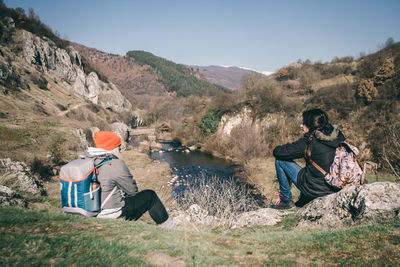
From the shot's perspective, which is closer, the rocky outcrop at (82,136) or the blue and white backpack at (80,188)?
the blue and white backpack at (80,188)

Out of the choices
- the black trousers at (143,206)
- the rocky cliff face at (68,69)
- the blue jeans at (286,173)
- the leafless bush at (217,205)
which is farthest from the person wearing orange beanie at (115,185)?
the rocky cliff face at (68,69)

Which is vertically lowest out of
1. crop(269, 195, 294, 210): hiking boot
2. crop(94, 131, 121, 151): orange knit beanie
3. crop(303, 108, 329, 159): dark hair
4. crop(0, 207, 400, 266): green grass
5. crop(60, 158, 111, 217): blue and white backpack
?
crop(269, 195, 294, 210): hiking boot

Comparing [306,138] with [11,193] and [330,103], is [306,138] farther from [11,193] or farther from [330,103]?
[330,103]

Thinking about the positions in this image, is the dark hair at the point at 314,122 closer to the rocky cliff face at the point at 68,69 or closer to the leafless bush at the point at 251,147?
the leafless bush at the point at 251,147

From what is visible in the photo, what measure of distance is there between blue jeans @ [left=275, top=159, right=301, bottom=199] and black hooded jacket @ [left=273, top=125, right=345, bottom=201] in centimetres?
12

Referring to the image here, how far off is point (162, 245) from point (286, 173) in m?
2.91

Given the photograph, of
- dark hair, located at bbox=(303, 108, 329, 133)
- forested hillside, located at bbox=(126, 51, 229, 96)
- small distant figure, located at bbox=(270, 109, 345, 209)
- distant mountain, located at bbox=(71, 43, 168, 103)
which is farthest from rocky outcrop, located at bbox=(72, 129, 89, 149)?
distant mountain, located at bbox=(71, 43, 168, 103)

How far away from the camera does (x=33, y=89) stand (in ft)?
77.2

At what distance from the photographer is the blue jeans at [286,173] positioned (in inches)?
166

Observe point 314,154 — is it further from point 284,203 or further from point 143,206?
point 143,206

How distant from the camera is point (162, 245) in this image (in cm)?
280

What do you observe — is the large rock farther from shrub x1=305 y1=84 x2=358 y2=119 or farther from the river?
shrub x1=305 y1=84 x2=358 y2=119

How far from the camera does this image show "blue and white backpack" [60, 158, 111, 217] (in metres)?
3.07

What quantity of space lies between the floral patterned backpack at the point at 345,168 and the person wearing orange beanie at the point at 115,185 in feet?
10.8
